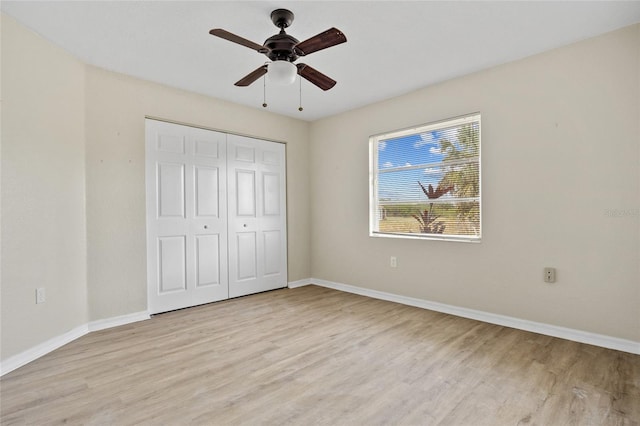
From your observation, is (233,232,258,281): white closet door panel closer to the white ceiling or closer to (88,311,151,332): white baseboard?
(88,311,151,332): white baseboard

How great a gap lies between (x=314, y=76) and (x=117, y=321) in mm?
2975

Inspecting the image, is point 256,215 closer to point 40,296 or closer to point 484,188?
point 40,296

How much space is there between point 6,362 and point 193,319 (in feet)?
4.60

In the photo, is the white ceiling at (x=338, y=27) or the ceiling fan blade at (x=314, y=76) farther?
the ceiling fan blade at (x=314, y=76)

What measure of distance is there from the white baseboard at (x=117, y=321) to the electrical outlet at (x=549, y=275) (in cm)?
387

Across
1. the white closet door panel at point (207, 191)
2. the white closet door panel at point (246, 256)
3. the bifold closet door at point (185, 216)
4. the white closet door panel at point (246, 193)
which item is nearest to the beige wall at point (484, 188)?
the bifold closet door at point (185, 216)

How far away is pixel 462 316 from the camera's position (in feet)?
11.0

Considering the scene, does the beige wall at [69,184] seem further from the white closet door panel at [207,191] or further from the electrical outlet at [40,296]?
the white closet door panel at [207,191]

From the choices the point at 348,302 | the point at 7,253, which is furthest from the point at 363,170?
the point at 7,253

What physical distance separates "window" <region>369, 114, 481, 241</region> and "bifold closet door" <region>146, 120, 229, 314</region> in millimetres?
1992

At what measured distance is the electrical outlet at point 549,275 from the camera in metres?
2.79

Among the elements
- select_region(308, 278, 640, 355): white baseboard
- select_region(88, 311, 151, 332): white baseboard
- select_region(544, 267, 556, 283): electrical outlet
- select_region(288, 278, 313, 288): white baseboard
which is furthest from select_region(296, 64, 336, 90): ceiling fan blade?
select_region(288, 278, 313, 288): white baseboard

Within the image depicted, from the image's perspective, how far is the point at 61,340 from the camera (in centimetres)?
272

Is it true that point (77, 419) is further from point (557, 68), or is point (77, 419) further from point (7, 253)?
point (557, 68)
